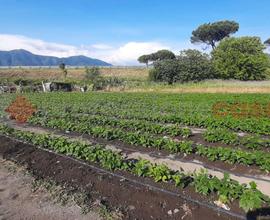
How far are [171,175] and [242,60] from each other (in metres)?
35.9

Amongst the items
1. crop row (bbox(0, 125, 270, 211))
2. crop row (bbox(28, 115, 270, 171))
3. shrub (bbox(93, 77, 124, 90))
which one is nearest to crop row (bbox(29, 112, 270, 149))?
crop row (bbox(28, 115, 270, 171))

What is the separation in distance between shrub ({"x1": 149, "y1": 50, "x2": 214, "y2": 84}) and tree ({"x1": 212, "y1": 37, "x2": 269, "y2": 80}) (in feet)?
6.19

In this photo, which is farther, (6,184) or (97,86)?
(97,86)

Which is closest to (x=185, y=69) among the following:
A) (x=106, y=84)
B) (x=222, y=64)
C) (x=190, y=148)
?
(x=222, y=64)

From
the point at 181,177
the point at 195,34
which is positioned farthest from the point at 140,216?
the point at 195,34

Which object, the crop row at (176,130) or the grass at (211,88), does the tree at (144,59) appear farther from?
the crop row at (176,130)

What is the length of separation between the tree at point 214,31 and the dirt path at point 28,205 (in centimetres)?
6140

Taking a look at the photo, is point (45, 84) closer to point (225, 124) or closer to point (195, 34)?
point (225, 124)

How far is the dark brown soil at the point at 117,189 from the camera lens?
4.55m

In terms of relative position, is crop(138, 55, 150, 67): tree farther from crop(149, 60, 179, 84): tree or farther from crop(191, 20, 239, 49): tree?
crop(149, 60, 179, 84): tree

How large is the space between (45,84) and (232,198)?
35751 mm

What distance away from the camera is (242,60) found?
1510 inches

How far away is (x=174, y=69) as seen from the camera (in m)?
37.2

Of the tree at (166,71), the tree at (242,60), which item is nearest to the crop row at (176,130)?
the tree at (166,71)
